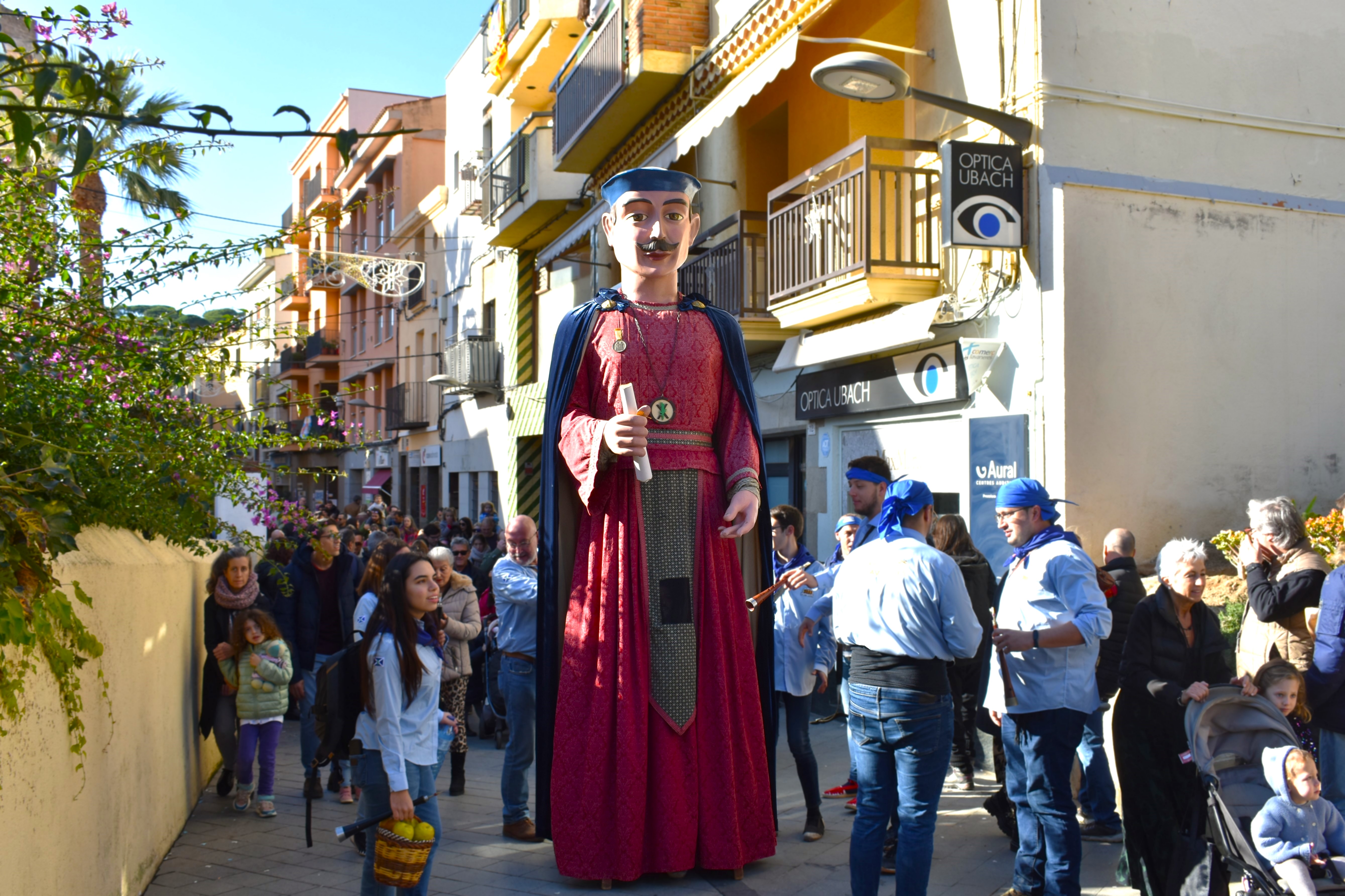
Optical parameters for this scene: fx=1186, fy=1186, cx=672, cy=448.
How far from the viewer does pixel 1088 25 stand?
8.25 m

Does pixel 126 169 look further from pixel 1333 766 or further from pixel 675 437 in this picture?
pixel 1333 766

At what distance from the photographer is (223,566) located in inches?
270

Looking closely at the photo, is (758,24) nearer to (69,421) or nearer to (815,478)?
(815,478)

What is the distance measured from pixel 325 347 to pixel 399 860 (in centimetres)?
3749

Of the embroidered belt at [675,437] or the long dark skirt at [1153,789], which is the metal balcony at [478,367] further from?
the long dark skirt at [1153,789]

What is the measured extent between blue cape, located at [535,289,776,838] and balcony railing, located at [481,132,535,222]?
14.9 metres

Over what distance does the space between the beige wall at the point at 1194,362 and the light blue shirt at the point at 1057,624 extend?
3.45 meters

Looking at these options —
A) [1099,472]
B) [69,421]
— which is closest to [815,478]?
[1099,472]

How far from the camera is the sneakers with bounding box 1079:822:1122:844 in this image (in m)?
5.70

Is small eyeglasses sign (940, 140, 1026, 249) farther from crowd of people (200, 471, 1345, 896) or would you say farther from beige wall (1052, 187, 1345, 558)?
crowd of people (200, 471, 1345, 896)

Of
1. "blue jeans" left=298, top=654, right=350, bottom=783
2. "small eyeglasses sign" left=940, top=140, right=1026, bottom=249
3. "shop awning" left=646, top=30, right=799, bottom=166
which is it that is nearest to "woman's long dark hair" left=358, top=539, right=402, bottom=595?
"blue jeans" left=298, top=654, right=350, bottom=783

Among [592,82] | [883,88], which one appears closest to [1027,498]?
[883,88]

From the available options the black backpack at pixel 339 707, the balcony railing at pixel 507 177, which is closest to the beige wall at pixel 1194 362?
the black backpack at pixel 339 707

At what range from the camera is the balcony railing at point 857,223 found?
9.05 meters
